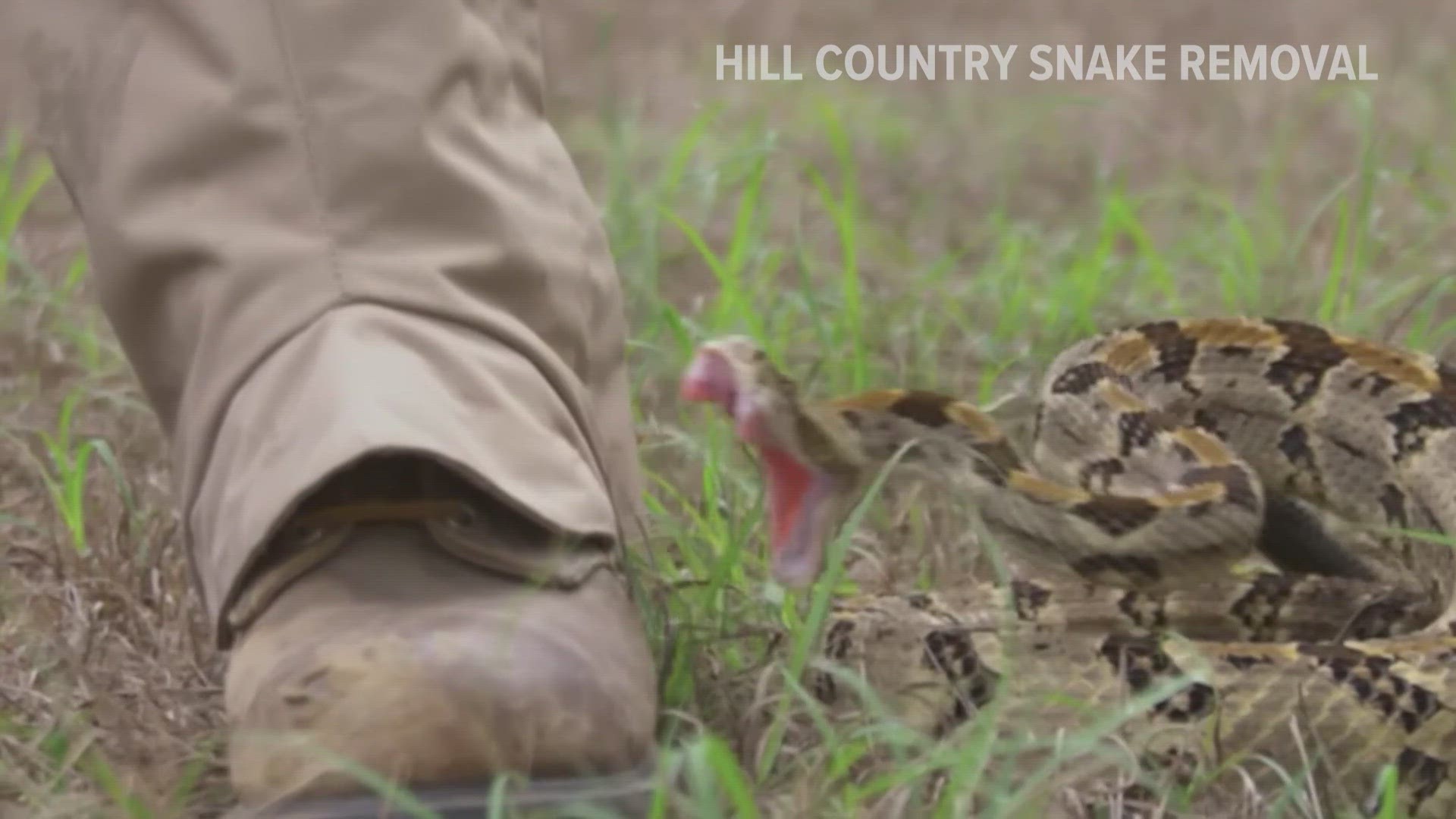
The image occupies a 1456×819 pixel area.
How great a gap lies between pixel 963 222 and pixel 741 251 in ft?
4.30

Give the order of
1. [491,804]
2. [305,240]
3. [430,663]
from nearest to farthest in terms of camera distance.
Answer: [491,804]
[430,663]
[305,240]

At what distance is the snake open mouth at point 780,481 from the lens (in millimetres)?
2795

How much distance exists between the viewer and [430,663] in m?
2.34

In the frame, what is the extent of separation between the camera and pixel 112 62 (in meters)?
2.71

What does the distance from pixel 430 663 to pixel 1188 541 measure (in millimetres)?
1066

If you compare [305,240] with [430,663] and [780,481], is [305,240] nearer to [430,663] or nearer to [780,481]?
[430,663]

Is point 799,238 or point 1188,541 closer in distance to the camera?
point 1188,541

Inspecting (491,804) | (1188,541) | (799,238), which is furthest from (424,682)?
(799,238)

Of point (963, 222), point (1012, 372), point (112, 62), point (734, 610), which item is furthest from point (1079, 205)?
point (112, 62)

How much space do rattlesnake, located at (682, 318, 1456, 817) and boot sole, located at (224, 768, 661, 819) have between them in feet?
1.69

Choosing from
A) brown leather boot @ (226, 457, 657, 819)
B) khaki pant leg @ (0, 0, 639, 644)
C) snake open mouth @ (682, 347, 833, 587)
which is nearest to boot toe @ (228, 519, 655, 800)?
brown leather boot @ (226, 457, 657, 819)

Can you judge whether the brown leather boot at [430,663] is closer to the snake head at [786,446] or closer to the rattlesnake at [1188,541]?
the snake head at [786,446]

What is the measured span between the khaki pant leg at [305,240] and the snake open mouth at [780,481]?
15cm

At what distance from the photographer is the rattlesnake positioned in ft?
8.96
